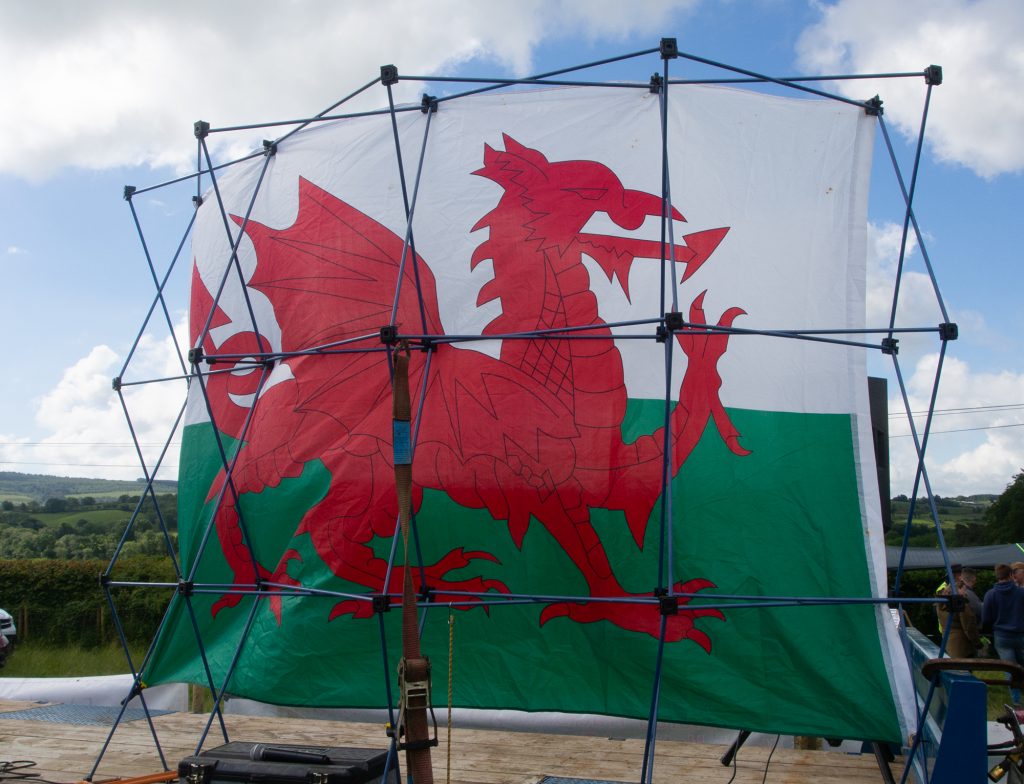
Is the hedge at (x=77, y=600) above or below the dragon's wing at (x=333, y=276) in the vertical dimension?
below

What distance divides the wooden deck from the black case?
97cm

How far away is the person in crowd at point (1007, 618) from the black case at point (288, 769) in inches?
242

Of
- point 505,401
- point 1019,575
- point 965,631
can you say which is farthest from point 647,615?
point 965,631

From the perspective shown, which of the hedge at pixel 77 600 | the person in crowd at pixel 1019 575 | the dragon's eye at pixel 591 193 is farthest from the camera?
the hedge at pixel 77 600

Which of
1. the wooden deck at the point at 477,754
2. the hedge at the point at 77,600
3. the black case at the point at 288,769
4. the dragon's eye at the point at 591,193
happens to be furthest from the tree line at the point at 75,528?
the dragon's eye at the point at 591,193

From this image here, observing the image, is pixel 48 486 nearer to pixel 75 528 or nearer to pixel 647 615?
pixel 75 528

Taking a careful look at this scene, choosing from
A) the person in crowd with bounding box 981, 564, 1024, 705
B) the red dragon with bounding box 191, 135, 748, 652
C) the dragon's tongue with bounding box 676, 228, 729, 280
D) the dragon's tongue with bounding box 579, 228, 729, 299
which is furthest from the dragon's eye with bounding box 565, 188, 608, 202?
the person in crowd with bounding box 981, 564, 1024, 705

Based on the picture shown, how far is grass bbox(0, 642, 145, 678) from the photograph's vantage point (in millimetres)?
13626

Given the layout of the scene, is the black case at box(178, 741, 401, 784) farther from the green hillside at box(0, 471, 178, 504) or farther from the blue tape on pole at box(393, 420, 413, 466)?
the green hillside at box(0, 471, 178, 504)

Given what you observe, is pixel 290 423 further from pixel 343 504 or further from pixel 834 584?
pixel 834 584

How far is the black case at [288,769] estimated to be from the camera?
428 centimetres

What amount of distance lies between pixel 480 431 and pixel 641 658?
1.55 meters

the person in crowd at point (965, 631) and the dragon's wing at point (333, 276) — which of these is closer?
the dragon's wing at point (333, 276)

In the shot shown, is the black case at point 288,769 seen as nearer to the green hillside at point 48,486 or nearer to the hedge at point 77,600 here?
the hedge at point 77,600
